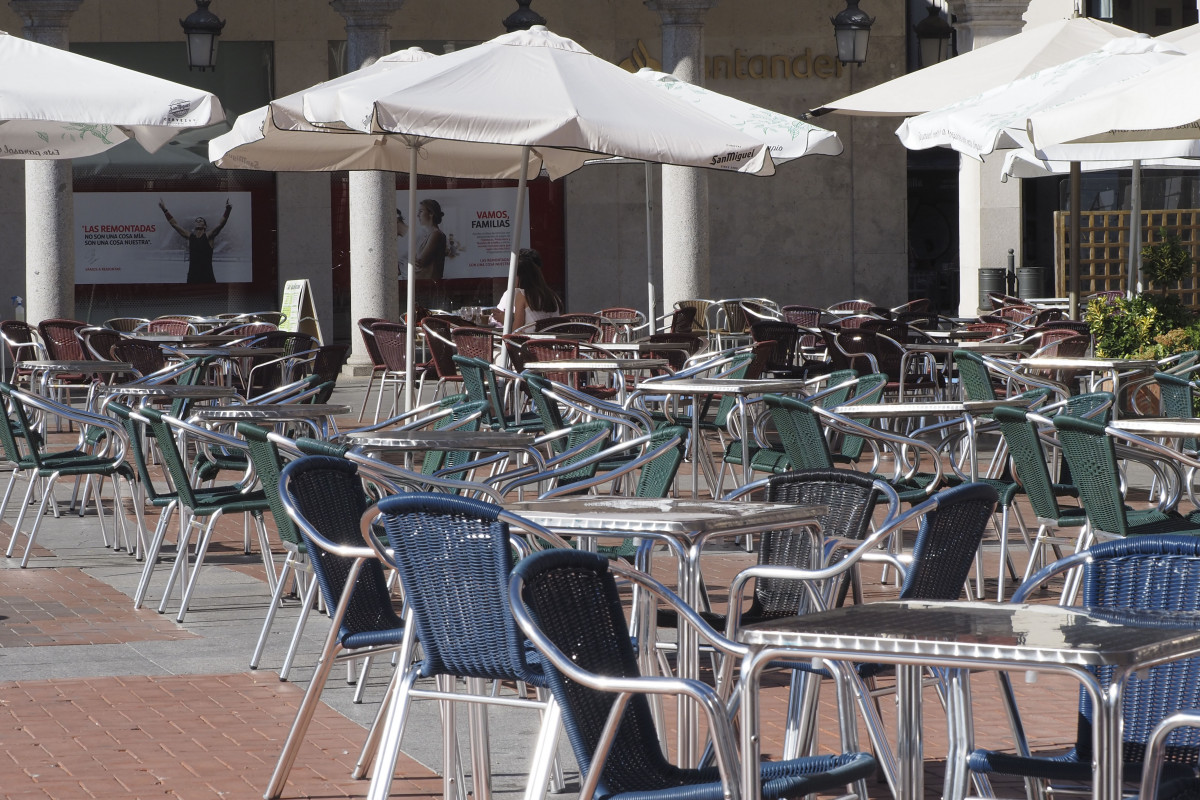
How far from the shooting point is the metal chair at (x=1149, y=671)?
3271 millimetres

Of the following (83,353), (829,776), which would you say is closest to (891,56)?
(83,353)

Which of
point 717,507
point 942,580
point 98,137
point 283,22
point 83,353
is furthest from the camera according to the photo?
point 283,22

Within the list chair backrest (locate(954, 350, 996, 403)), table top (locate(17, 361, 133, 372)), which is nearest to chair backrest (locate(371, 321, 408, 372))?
table top (locate(17, 361, 133, 372))

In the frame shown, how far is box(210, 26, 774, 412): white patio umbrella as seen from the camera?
7.88m

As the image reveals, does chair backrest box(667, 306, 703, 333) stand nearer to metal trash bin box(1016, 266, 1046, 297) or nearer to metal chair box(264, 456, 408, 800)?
metal trash bin box(1016, 266, 1046, 297)

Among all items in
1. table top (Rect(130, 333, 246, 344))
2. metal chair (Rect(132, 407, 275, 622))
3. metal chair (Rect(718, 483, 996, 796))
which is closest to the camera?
metal chair (Rect(718, 483, 996, 796))

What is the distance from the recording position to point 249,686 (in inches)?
224

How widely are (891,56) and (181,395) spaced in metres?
15.9

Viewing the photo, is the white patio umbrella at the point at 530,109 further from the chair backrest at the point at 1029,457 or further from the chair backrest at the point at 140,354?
the chair backrest at the point at 140,354

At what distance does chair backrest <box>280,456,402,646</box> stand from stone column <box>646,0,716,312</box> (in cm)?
1311

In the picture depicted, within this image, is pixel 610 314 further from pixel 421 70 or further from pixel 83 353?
pixel 421 70

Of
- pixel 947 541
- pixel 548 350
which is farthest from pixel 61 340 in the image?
pixel 947 541

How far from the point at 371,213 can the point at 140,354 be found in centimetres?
672

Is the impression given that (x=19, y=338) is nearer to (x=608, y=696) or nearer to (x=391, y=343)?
(x=391, y=343)
